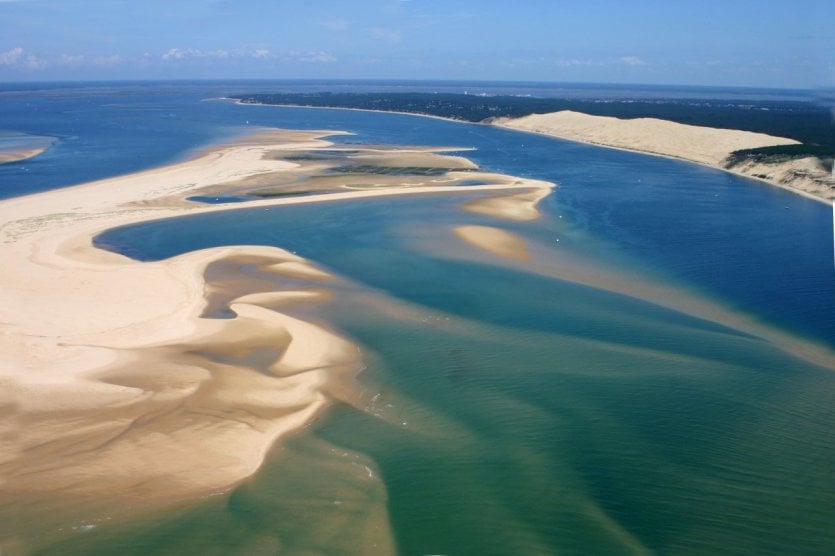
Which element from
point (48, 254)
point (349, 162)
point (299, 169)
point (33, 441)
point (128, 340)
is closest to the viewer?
point (33, 441)

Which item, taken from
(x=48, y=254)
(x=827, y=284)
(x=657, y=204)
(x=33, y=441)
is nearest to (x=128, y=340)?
(x=33, y=441)

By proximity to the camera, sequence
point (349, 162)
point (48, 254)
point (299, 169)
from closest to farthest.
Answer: point (48, 254) < point (299, 169) < point (349, 162)

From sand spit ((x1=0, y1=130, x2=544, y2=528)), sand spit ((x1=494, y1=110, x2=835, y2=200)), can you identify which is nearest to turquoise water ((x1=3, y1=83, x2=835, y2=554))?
sand spit ((x1=0, y1=130, x2=544, y2=528))

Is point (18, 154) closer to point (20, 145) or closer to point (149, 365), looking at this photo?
point (20, 145)

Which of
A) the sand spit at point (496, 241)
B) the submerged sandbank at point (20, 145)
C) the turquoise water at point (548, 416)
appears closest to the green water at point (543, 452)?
the turquoise water at point (548, 416)

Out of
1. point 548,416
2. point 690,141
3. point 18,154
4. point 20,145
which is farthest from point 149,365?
point 690,141

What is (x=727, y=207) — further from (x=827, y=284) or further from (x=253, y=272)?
(x=253, y=272)
